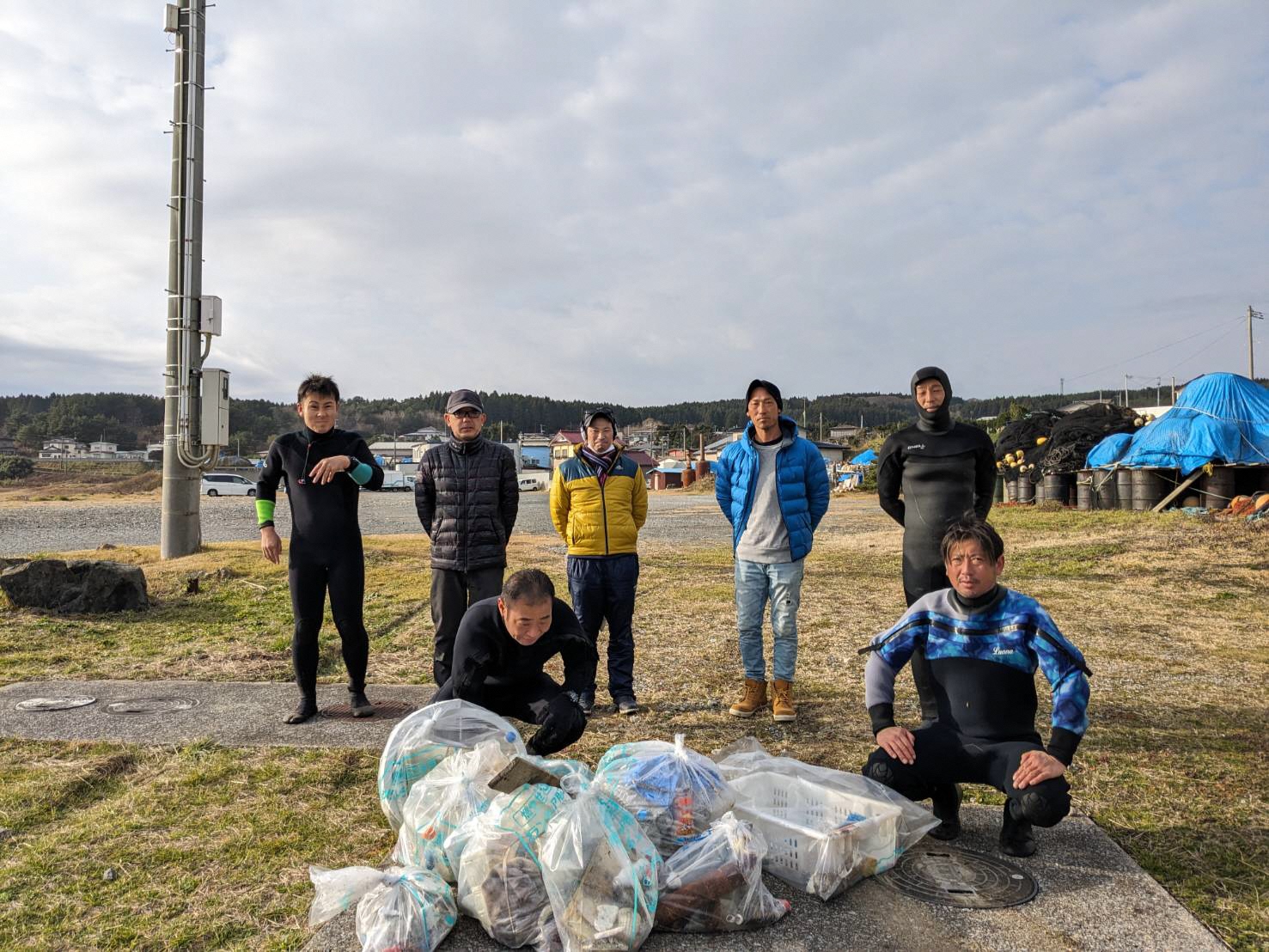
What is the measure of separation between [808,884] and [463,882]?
1.08 metres

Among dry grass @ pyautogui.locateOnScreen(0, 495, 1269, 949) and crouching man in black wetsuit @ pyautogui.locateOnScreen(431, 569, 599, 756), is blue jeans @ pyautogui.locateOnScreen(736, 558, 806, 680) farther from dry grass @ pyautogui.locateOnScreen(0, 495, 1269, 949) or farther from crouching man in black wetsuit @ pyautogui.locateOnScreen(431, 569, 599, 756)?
crouching man in black wetsuit @ pyautogui.locateOnScreen(431, 569, 599, 756)

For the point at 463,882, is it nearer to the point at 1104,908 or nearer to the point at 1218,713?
the point at 1104,908

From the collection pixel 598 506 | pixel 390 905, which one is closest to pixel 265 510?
pixel 598 506

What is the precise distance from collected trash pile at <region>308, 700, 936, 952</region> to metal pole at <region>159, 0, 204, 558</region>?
9744mm

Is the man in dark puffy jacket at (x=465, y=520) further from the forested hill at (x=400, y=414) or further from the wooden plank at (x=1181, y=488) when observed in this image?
the forested hill at (x=400, y=414)

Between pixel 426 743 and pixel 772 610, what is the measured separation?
Answer: 2.50 metres

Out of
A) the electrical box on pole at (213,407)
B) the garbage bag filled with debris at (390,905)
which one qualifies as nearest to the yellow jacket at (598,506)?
the garbage bag filled with debris at (390,905)

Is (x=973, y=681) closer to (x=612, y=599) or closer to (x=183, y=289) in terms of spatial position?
(x=612, y=599)

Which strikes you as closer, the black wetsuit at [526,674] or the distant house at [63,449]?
the black wetsuit at [526,674]

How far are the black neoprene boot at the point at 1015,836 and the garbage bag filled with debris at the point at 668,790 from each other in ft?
3.25

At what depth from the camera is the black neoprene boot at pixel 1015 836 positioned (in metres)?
2.89

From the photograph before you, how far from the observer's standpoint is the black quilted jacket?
4.78 metres

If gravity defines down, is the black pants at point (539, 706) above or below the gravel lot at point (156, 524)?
above

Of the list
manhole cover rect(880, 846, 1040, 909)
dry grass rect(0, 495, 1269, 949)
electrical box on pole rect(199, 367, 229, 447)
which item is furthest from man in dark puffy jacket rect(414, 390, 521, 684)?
electrical box on pole rect(199, 367, 229, 447)
